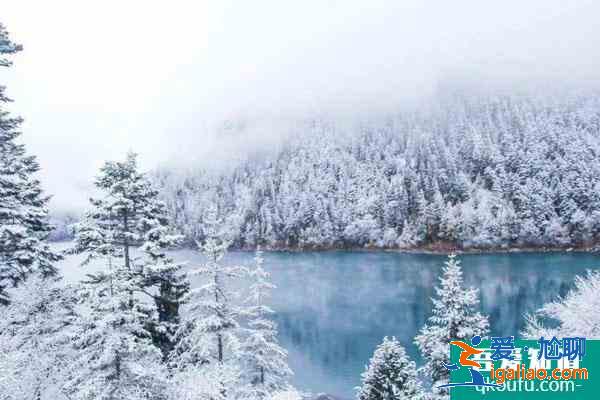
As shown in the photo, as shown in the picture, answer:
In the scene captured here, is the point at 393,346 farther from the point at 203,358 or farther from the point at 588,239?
the point at 588,239

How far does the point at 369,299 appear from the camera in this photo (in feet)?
284

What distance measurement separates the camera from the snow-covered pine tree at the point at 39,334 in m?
12.9

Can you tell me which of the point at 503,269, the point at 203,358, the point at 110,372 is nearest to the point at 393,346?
the point at 203,358

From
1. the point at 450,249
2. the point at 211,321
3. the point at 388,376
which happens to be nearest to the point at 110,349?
the point at 211,321

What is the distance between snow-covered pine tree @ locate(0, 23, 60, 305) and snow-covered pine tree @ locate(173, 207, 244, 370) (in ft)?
19.1

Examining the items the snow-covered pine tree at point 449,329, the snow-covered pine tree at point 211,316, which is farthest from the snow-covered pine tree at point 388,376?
the snow-covered pine tree at point 211,316

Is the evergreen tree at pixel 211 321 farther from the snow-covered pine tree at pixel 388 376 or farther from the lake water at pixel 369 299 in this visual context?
the lake water at pixel 369 299

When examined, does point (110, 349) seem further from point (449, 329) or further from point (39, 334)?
point (449, 329)

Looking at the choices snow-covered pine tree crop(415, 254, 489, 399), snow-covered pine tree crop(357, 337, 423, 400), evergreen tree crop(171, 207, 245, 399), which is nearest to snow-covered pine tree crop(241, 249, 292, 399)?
evergreen tree crop(171, 207, 245, 399)

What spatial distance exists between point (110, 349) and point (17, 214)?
5.33 meters

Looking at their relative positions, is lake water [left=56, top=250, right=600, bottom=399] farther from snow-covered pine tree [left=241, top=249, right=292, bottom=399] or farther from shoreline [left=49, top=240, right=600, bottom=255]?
snow-covered pine tree [left=241, top=249, right=292, bottom=399]

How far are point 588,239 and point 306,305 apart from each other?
132783 millimetres

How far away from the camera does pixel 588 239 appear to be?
16012cm

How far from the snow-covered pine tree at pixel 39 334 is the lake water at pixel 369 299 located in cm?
2958
